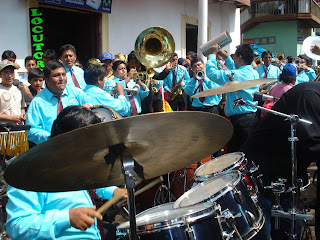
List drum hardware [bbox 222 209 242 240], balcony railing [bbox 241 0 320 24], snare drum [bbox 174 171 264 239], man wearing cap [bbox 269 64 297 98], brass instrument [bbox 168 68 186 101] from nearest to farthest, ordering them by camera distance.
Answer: drum hardware [bbox 222 209 242 240]
snare drum [bbox 174 171 264 239]
man wearing cap [bbox 269 64 297 98]
brass instrument [bbox 168 68 186 101]
balcony railing [bbox 241 0 320 24]

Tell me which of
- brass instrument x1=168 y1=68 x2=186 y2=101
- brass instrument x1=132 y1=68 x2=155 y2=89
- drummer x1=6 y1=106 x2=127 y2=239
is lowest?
A: drummer x1=6 y1=106 x2=127 y2=239

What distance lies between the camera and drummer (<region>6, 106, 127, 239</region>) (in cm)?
170

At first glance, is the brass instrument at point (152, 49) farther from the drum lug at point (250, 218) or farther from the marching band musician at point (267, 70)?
the marching band musician at point (267, 70)

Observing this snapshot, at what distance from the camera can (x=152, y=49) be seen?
633 centimetres

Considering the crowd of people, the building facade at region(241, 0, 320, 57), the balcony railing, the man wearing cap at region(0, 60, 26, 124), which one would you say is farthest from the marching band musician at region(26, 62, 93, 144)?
the balcony railing

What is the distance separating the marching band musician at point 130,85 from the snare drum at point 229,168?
7.55ft

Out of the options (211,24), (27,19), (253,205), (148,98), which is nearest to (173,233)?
(253,205)

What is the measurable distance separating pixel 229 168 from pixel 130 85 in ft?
10.6

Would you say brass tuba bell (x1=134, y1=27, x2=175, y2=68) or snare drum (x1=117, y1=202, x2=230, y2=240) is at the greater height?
brass tuba bell (x1=134, y1=27, x2=175, y2=68)

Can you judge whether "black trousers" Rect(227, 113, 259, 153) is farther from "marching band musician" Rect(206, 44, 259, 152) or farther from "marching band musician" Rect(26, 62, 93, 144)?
"marching band musician" Rect(26, 62, 93, 144)

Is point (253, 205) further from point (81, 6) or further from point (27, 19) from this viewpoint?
point (81, 6)

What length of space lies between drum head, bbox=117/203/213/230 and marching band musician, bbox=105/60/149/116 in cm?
308

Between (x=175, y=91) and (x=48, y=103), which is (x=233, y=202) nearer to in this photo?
(x=48, y=103)

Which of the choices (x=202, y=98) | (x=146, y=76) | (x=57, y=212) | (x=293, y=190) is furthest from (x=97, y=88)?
(x=57, y=212)
